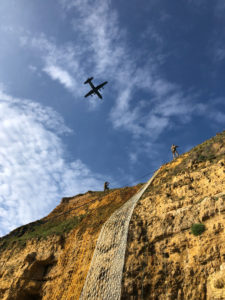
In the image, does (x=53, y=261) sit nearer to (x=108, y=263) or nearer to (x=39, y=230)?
(x=108, y=263)

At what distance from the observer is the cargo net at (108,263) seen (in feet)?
41.9

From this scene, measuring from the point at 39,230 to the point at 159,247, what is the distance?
657 inches

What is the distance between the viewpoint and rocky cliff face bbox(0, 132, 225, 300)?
11344mm

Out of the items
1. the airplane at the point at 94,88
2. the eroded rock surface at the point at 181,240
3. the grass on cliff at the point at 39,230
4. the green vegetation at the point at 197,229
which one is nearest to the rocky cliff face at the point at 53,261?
the grass on cliff at the point at 39,230

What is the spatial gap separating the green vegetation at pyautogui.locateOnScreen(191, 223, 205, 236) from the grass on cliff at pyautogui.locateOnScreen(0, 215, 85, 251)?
11.2 metres

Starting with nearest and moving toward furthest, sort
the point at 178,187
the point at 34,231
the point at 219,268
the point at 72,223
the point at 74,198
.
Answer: the point at 219,268 → the point at 178,187 → the point at 72,223 → the point at 34,231 → the point at 74,198

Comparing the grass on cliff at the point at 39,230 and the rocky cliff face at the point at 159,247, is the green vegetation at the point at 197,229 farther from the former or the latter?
the grass on cliff at the point at 39,230

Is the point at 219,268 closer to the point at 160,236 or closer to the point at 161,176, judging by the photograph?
the point at 160,236

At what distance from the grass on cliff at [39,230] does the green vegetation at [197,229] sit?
1119 centimetres

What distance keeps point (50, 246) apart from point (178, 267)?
1139cm

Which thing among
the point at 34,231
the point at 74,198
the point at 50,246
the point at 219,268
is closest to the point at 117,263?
the point at 219,268

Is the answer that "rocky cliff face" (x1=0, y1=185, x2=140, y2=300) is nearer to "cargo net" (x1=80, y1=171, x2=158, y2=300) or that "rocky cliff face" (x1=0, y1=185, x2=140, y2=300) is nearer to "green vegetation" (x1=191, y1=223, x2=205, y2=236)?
"cargo net" (x1=80, y1=171, x2=158, y2=300)

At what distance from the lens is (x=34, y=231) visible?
26.8 meters

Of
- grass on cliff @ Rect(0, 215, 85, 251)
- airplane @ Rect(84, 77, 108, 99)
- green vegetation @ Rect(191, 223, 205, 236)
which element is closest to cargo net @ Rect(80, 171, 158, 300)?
green vegetation @ Rect(191, 223, 205, 236)
